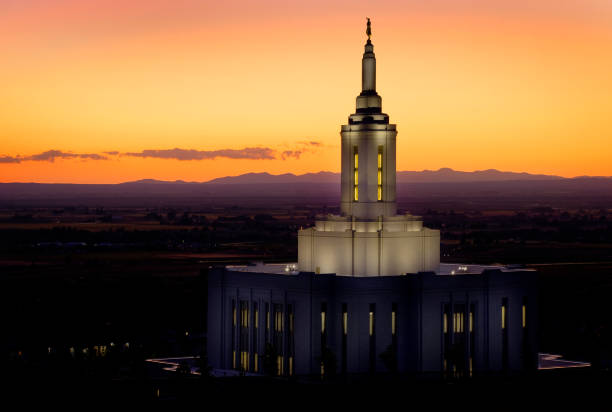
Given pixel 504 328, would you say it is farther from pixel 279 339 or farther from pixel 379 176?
pixel 279 339

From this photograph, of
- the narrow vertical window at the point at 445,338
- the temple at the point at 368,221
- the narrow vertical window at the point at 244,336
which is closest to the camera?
the narrow vertical window at the point at 445,338

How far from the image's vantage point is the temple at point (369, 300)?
80625 millimetres

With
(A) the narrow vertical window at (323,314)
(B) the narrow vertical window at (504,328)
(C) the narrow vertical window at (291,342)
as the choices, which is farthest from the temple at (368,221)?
(B) the narrow vertical window at (504,328)

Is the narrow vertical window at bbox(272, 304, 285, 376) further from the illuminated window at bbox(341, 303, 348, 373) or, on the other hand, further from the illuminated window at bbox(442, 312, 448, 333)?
the illuminated window at bbox(442, 312, 448, 333)

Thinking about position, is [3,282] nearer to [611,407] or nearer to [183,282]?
[183,282]

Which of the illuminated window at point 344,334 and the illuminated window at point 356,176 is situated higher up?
the illuminated window at point 356,176

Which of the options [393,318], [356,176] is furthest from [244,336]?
[356,176]

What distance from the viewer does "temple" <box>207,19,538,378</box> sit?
80.6 m

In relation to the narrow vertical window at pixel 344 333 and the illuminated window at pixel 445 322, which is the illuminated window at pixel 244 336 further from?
the illuminated window at pixel 445 322

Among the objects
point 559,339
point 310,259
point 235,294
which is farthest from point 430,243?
point 559,339

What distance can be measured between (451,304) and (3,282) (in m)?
130

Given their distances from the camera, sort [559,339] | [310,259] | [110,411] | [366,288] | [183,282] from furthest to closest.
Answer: [183,282] < [559,339] < [310,259] < [366,288] < [110,411]

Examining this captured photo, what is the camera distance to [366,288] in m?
80.4

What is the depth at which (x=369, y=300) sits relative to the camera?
8069cm
